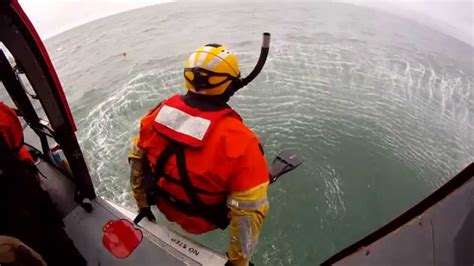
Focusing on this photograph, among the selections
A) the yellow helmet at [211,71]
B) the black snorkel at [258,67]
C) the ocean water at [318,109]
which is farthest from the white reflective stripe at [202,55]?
the ocean water at [318,109]

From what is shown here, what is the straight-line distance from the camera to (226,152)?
4.41 ft

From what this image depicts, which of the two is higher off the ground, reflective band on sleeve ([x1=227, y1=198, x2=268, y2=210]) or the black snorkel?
the black snorkel

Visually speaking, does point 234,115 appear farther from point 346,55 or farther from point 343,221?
point 346,55

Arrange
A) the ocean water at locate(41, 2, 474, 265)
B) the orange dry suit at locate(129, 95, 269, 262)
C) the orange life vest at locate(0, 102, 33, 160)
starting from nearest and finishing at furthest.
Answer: the orange dry suit at locate(129, 95, 269, 262), the orange life vest at locate(0, 102, 33, 160), the ocean water at locate(41, 2, 474, 265)

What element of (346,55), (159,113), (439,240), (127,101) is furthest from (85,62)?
(439,240)

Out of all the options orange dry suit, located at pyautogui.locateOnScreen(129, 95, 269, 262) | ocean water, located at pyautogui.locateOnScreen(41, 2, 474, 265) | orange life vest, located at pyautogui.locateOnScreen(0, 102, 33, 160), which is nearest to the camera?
orange dry suit, located at pyautogui.locateOnScreen(129, 95, 269, 262)

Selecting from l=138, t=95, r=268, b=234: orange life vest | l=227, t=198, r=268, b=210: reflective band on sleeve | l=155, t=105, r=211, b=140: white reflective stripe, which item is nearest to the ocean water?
l=138, t=95, r=268, b=234: orange life vest

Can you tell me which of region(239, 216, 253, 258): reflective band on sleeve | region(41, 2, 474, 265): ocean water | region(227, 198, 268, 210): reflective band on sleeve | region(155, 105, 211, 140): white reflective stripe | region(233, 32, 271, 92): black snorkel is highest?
region(233, 32, 271, 92): black snorkel

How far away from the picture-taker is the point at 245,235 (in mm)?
1495

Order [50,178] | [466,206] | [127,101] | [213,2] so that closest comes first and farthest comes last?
[466,206], [50,178], [127,101], [213,2]

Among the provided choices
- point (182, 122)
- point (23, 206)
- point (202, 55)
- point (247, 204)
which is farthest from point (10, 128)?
point (247, 204)

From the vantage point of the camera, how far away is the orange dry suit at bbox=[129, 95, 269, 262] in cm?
137

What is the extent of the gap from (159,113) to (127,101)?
A: 4089mm

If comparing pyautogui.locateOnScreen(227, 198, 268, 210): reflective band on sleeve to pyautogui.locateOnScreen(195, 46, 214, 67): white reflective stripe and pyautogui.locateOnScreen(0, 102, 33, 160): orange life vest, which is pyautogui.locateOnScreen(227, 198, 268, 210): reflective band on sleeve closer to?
pyautogui.locateOnScreen(195, 46, 214, 67): white reflective stripe
